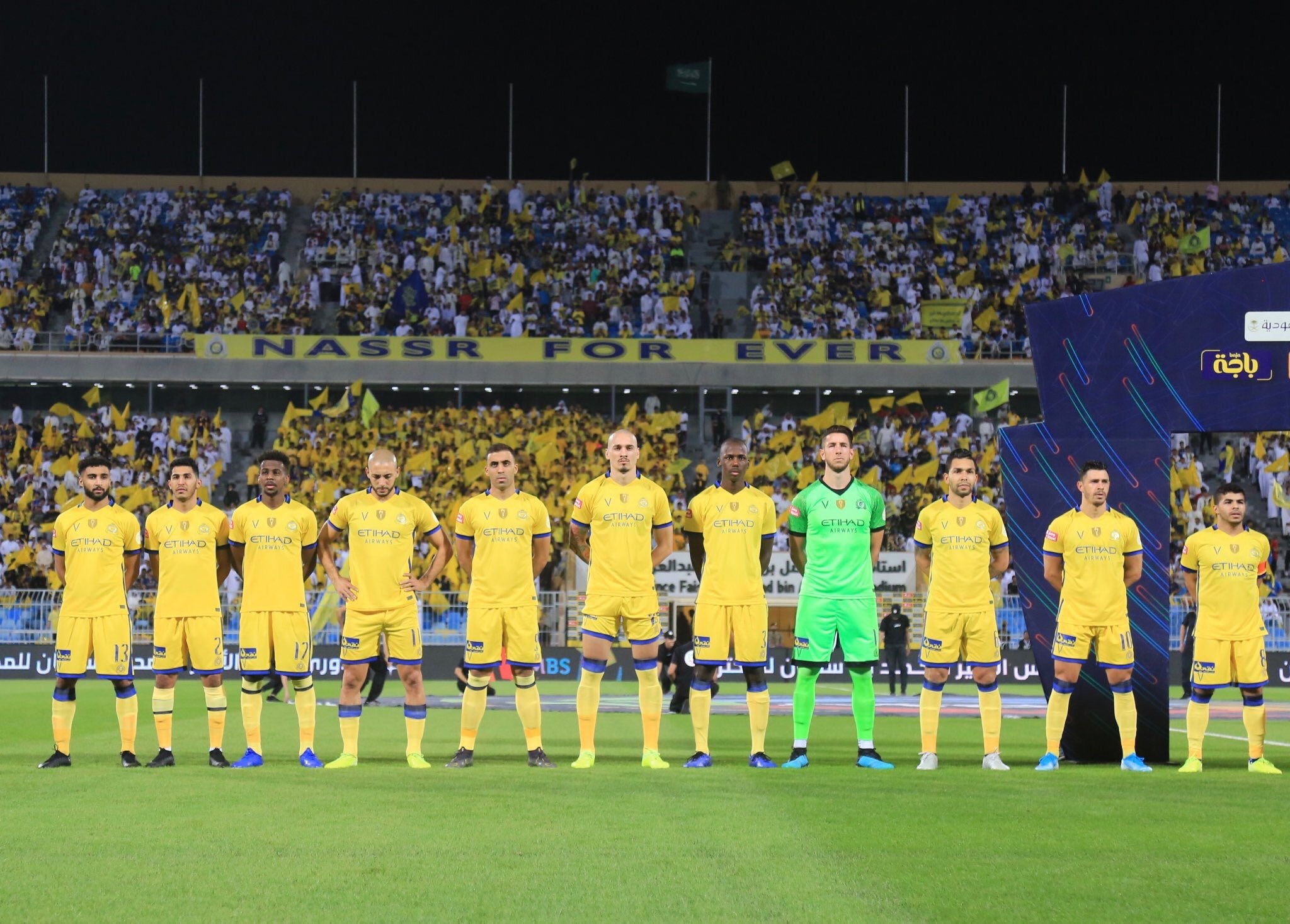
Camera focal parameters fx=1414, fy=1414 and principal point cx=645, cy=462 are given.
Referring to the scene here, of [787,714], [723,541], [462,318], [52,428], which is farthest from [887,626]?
[52,428]

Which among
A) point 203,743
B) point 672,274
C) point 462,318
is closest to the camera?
point 203,743

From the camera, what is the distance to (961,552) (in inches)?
484

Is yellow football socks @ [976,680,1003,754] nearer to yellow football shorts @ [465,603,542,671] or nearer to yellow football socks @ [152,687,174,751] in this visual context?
yellow football shorts @ [465,603,542,671]

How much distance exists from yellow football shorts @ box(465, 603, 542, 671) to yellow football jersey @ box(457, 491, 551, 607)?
80mm

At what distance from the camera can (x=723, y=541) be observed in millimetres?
12172

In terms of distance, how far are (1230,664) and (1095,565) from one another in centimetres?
154

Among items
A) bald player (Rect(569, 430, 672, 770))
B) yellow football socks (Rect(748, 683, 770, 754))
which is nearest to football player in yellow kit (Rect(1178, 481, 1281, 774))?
yellow football socks (Rect(748, 683, 770, 754))

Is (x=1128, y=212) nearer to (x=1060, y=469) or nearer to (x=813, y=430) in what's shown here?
(x=813, y=430)

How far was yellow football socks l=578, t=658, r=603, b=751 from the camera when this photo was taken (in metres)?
11.9

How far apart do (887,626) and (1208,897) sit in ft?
71.1

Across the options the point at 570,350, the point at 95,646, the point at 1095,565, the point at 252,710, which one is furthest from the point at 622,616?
the point at 570,350

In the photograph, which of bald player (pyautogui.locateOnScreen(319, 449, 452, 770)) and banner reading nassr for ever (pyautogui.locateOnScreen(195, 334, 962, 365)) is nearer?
bald player (pyautogui.locateOnScreen(319, 449, 452, 770))

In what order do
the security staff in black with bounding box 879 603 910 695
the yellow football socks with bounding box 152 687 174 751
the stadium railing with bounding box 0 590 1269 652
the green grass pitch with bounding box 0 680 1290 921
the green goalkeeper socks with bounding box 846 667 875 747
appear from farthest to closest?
the stadium railing with bounding box 0 590 1269 652 < the security staff in black with bounding box 879 603 910 695 < the yellow football socks with bounding box 152 687 174 751 < the green goalkeeper socks with bounding box 846 667 875 747 < the green grass pitch with bounding box 0 680 1290 921

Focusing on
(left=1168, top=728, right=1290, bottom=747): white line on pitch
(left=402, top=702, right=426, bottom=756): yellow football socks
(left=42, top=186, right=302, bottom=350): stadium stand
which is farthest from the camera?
→ (left=42, top=186, right=302, bottom=350): stadium stand
